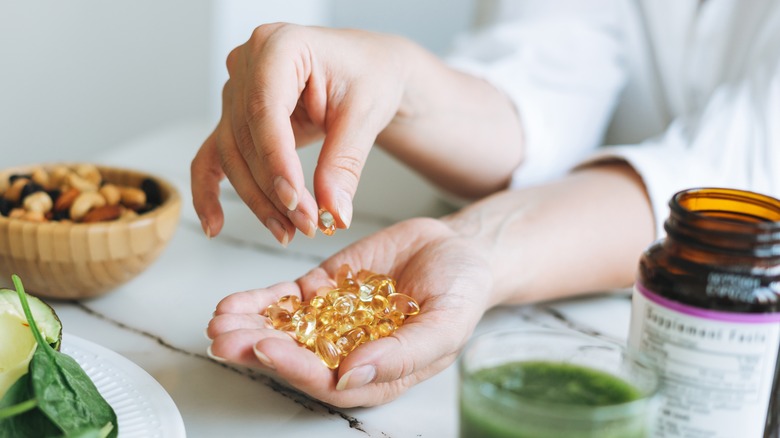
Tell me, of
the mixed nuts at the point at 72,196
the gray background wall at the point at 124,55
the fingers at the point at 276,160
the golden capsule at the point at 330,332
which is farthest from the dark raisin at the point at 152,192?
the gray background wall at the point at 124,55

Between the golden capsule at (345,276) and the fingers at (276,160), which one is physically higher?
the fingers at (276,160)

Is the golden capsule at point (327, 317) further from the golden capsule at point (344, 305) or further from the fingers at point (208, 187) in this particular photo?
the fingers at point (208, 187)

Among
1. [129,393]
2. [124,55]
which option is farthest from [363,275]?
[124,55]

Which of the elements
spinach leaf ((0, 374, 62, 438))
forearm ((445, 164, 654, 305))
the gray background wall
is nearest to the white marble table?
forearm ((445, 164, 654, 305))

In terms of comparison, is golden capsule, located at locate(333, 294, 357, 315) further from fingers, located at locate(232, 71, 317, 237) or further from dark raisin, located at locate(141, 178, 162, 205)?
dark raisin, located at locate(141, 178, 162, 205)

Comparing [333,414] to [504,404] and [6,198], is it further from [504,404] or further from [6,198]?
[6,198]

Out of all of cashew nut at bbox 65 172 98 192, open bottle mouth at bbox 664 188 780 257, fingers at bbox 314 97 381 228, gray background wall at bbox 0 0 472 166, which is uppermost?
open bottle mouth at bbox 664 188 780 257

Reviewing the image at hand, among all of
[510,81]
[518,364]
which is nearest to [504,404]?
[518,364]
